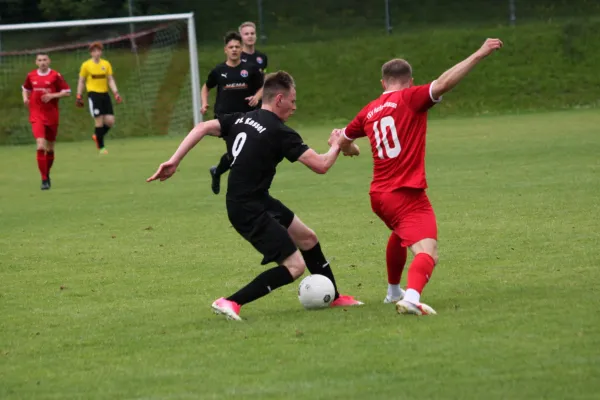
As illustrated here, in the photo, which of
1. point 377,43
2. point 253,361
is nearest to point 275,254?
point 253,361

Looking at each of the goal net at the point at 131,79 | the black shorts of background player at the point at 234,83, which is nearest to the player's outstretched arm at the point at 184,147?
the black shorts of background player at the point at 234,83

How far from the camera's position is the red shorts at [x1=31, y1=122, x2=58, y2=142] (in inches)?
674

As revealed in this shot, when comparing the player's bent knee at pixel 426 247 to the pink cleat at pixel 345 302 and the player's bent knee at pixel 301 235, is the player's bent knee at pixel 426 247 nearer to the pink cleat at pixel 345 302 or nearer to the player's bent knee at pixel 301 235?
the pink cleat at pixel 345 302

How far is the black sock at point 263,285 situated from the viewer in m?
6.94

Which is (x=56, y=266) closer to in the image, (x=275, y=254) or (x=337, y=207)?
→ (x=275, y=254)

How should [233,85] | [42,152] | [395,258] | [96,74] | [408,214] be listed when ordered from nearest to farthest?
[408,214]
[395,258]
[233,85]
[42,152]
[96,74]

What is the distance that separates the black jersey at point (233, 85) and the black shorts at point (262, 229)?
27.6ft

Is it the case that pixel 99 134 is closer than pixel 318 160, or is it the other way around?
pixel 318 160

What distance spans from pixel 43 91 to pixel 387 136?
11431 mm

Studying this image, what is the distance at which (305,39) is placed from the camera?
34969 mm

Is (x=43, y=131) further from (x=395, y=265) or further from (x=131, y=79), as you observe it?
(x=131, y=79)

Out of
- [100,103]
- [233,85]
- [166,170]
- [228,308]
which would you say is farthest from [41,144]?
[228,308]

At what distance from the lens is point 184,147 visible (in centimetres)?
704

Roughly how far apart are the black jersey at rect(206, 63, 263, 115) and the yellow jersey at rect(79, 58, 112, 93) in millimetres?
8980
